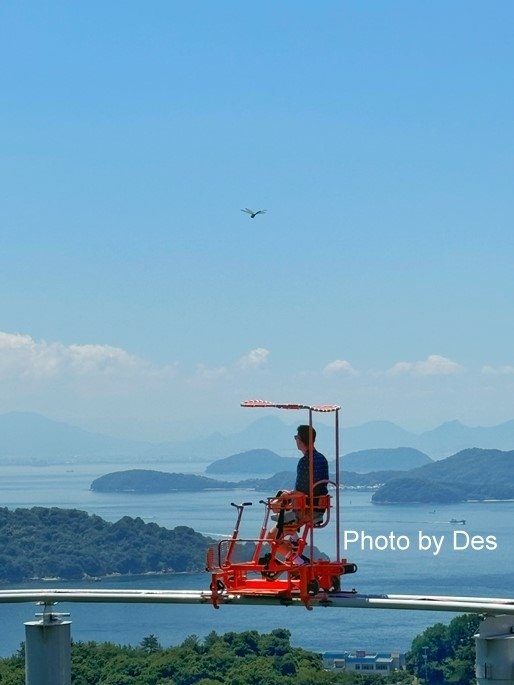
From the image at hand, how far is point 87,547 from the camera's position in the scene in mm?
137125

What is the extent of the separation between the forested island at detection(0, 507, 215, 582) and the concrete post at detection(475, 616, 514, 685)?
381 ft

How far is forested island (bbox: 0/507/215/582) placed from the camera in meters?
128

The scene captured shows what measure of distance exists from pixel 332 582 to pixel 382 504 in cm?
17526

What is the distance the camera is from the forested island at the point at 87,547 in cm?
12850

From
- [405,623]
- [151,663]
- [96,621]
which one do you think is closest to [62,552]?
[96,621]

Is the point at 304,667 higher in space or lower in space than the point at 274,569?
lower

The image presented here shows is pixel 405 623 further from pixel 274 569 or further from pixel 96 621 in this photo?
pixel 274 569

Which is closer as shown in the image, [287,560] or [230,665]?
[287,560]

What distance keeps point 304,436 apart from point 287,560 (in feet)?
2.54

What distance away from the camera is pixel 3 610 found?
335 ft

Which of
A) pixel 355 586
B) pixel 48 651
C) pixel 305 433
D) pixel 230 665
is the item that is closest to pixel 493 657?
pixel 48 651

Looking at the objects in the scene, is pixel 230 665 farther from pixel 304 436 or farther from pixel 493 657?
pixel 493 657

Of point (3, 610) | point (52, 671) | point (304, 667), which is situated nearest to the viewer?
point (52, 671)

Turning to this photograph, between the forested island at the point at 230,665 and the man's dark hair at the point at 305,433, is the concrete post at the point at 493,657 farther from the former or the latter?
the forested island at the point at 230,665
